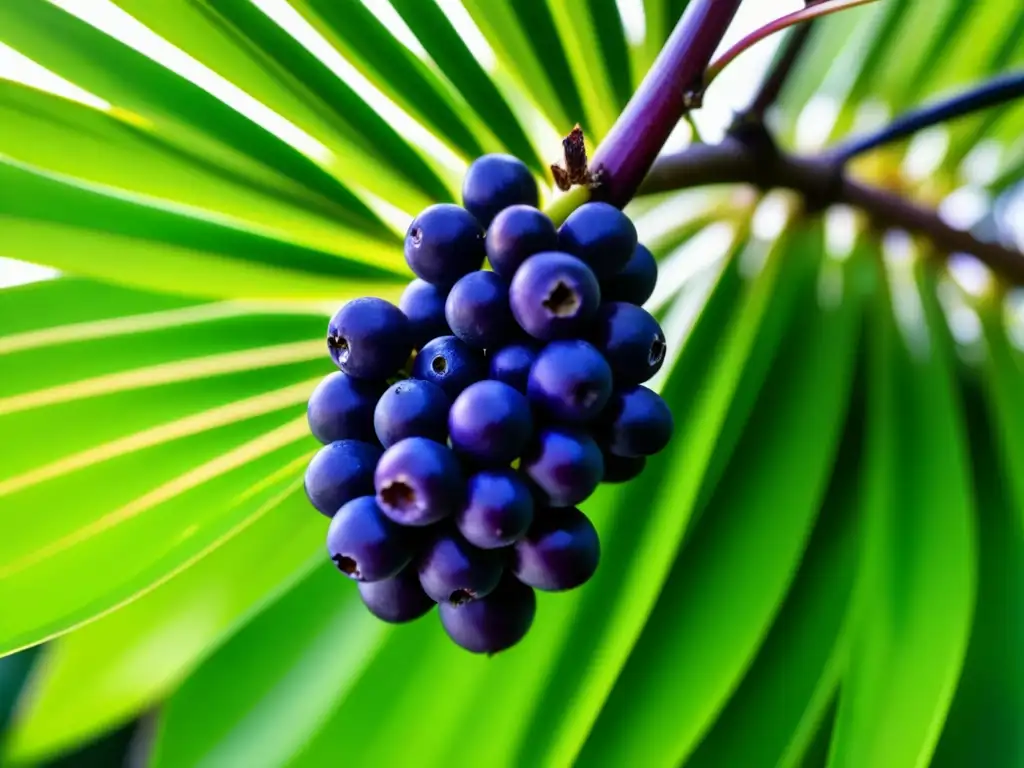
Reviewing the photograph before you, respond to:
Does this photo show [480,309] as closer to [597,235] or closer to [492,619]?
[597,235]

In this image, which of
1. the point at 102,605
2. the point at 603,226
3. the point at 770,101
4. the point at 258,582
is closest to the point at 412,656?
the point at 102,605

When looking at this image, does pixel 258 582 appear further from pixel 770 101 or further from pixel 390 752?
pixel 770 101

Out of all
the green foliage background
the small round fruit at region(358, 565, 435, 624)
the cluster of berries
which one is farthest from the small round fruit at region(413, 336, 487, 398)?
the green foliage background

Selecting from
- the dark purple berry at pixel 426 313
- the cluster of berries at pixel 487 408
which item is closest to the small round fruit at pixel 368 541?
the cluster of berries at pixel 487 408

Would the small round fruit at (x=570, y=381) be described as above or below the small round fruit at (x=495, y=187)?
below

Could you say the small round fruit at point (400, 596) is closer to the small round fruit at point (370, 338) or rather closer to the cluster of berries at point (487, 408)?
the cluster of berries at point (487, 408)
